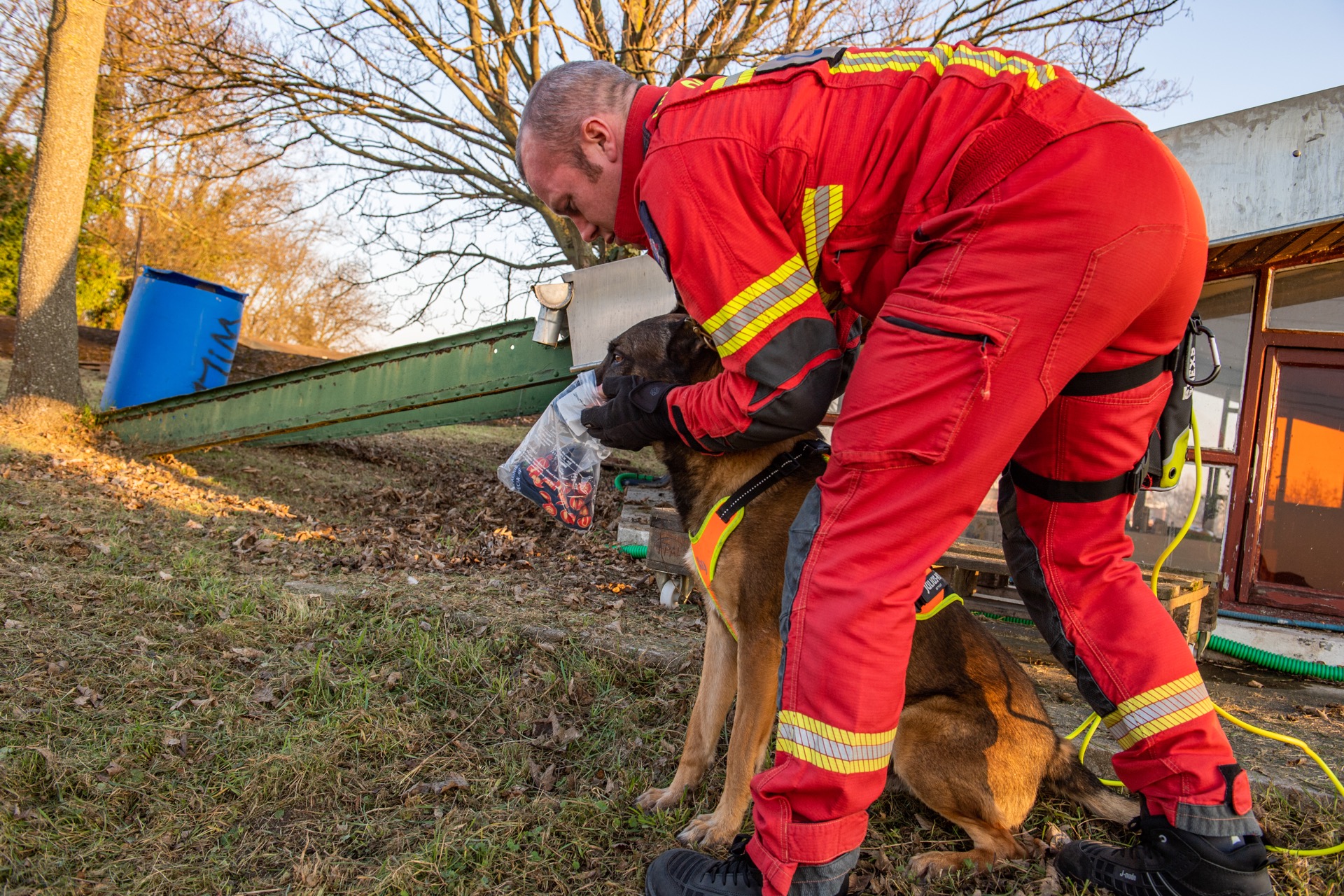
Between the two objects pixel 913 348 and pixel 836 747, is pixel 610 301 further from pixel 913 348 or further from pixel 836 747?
pixel 836 747

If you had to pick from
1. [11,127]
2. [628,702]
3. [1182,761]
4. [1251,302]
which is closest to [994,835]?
[1182,761]

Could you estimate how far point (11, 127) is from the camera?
39.9 feet

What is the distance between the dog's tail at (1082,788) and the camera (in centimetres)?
223

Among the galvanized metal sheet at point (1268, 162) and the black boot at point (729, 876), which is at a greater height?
the galvanized metal sheet at point (1268, 162)

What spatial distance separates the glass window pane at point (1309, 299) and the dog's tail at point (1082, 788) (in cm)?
471

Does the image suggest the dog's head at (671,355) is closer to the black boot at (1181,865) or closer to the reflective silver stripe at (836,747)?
the reflective silver stripe at (836,747)

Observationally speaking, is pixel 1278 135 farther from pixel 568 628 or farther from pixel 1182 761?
pixel 568 628

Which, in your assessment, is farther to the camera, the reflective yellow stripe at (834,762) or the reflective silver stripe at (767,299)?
the reflective silver stripe at (767,299)

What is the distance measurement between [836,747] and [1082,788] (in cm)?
126

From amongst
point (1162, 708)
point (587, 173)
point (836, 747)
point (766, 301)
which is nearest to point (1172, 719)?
point (1162, 708)

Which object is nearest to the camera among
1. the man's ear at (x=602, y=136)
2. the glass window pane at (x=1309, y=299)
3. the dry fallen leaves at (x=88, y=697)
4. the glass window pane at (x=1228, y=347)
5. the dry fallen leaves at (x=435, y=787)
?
the man's ear at (x=602, y=136)

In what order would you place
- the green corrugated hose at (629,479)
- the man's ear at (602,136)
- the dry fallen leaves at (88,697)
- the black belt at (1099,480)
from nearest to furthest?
the black belt at (1099,480), the man's ear at (602,136), the dry fallen leaves at (88,697), the green corrugated hose at (629,479)

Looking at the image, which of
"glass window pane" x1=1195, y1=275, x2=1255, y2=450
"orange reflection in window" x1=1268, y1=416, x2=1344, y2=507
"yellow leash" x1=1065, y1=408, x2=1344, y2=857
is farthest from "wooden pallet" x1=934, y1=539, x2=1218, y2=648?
"orange reflection in window" x1=1268, y1=416, x2=1344, y2=507

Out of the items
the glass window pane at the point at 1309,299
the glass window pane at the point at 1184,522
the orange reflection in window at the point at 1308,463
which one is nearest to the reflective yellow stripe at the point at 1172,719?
the glass window pane at the point at 1184,522
